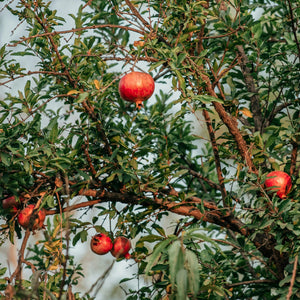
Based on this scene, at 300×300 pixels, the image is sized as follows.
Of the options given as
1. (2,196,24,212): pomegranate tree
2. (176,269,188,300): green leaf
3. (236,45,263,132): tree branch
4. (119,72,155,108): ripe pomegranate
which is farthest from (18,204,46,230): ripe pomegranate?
(236,45,263,132): tree branch

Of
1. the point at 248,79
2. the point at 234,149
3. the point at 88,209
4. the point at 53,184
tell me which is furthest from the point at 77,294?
the point at 248,79

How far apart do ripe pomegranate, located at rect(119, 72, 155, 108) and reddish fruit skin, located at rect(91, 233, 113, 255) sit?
893mm

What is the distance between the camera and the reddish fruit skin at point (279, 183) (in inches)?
96.9

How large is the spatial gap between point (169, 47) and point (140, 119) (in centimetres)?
66

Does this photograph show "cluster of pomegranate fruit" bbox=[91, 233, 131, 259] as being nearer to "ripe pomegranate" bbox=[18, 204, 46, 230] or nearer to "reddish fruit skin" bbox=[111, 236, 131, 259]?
"reddish fruit skin" bbox=[111, 236, 131, 259]

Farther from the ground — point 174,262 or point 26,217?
point 26,217

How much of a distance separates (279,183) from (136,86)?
0.92 metres

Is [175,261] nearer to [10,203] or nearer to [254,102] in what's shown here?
[10,203]

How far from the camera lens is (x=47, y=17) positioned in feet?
9.23

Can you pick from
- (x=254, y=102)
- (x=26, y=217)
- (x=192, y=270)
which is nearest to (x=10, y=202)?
(x=26, y=217)

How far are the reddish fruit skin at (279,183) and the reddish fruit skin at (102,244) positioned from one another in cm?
97

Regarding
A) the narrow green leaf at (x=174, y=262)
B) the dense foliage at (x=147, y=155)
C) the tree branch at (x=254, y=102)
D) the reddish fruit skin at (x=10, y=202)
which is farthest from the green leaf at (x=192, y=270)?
the tree branch at (x=254, y=102)

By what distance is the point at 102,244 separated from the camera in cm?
274

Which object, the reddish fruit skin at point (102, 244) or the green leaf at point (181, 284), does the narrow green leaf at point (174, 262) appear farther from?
the reddish fruit skin at point (102, 244)
